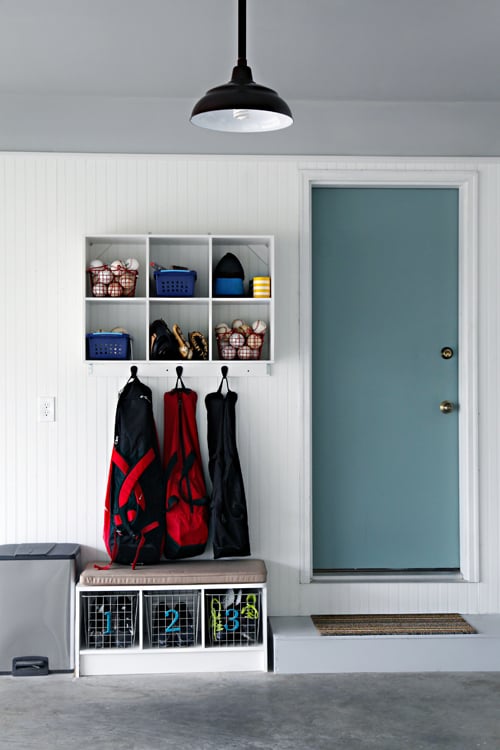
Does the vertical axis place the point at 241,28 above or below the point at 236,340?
above

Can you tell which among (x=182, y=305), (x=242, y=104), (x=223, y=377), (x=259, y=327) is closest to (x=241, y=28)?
(x=242, y=104)

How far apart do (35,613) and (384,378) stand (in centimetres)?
204

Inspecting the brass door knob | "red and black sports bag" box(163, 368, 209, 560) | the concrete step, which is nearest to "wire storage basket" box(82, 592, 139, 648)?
"red and black sports bag" box(163, 368, 209, 560)

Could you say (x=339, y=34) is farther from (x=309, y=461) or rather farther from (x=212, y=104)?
(x=309, y=461)

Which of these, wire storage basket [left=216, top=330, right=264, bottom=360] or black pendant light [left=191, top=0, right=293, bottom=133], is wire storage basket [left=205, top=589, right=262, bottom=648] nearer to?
wire storage basket [left=216, top=330, right=264, bottom=360]

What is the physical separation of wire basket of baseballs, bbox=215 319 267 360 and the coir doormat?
52.0 inches

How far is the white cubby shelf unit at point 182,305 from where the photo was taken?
3994mm

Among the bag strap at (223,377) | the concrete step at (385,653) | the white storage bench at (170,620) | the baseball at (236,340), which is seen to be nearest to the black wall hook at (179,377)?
the bag strap at (223,377)

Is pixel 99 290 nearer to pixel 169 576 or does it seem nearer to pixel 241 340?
pixel 241 340

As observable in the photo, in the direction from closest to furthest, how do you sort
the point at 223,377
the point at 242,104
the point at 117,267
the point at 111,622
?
the point at 242,104 → the point at 111,622 → the point at 117,267 → the point at 223,377

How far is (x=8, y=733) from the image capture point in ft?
10.1

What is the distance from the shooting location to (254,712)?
325cm

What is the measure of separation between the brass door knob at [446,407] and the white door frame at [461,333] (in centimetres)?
6

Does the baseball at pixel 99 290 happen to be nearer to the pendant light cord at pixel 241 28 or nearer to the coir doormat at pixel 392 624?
the pendant light cord at pixel 241 28
